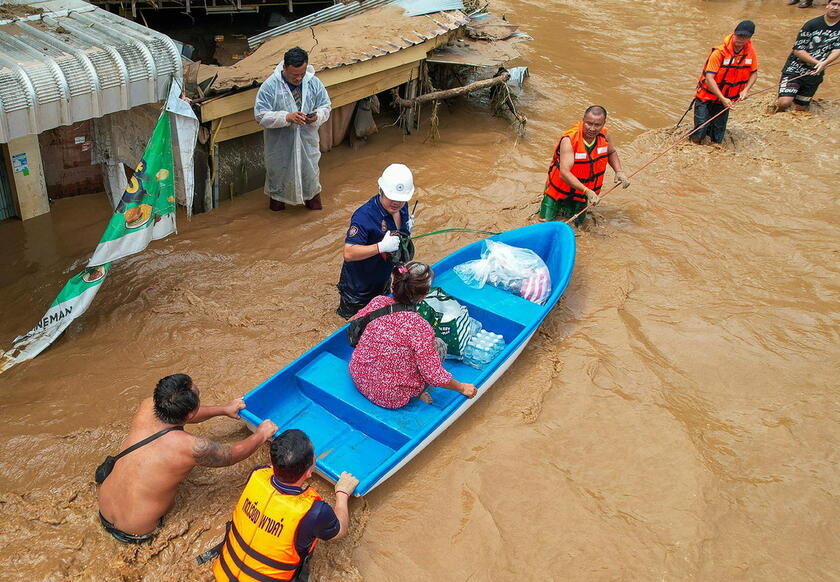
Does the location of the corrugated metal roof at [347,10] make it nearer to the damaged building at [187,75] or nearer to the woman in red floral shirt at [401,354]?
the damaged building at [187,75]

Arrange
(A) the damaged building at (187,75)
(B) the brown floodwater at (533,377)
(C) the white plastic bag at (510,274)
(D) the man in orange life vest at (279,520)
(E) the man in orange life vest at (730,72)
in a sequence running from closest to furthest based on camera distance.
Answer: (D) the man in orange life vest at (279,520), (B) the brown floodwater at (533,377), (A) the damaged building at (187,75), (C) the white plastic bag at (510,274), (E) the man in orange life vest at (730,72)

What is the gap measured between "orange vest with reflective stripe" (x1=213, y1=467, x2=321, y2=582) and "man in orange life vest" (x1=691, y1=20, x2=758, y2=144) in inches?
303

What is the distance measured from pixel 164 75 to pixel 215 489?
3006mm

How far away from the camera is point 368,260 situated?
523cm

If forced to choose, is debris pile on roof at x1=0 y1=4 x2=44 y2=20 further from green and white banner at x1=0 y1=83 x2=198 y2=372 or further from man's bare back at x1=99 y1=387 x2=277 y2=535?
man's bare back at x1=99 y1=387 x2=277 y2=535

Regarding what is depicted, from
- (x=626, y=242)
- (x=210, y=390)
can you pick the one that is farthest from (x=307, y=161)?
(x=626, y=242)

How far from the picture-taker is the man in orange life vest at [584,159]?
626 cm

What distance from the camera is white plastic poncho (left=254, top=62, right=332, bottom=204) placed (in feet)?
21.2

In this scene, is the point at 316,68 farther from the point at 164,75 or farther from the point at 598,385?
the point at 598,385

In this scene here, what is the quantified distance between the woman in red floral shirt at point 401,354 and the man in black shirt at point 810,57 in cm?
809

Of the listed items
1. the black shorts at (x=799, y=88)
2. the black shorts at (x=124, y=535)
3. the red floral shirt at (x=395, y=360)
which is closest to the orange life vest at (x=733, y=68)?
the black shorts at (x=799, y=88)

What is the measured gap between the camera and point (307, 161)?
6988mm

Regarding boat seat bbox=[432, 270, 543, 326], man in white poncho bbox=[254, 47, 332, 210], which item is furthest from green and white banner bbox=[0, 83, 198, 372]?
boat seat bbox=[432, 270, 543, 326]

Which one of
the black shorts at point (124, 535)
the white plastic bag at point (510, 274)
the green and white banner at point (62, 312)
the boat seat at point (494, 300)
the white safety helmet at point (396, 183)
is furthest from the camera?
the white plastic bag at point (510, 274)
